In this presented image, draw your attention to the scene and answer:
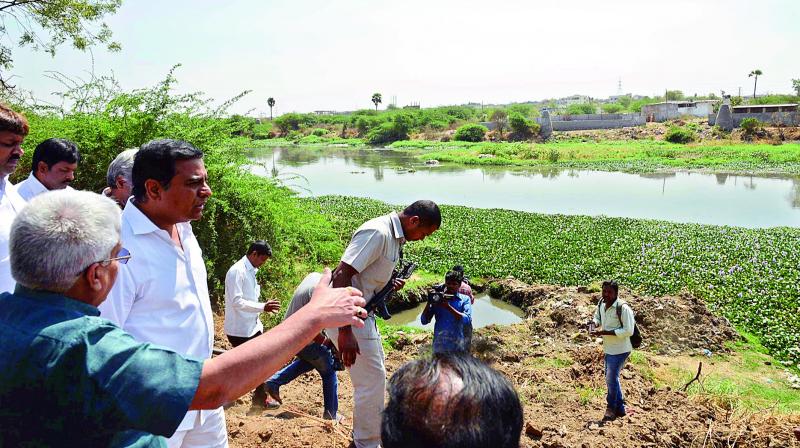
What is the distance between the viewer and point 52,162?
364 cm

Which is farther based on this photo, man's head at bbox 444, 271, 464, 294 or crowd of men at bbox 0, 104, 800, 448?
man's head at bbox 444, 271, 464, 294

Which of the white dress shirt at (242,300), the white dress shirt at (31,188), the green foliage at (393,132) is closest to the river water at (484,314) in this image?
the white dress shirt at (242,300)

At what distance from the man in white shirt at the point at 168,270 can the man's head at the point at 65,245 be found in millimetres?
586

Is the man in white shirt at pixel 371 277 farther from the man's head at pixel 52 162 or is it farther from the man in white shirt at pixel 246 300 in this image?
the man's head at pixel 52 162

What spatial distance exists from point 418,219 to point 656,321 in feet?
22.2

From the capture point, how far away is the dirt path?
4.17 metres

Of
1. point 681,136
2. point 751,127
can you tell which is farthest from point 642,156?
point 751,127

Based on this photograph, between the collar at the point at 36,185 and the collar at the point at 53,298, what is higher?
the collar at the point at 36,185

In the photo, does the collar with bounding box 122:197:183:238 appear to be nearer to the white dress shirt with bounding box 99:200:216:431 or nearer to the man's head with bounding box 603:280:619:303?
the white dress shirt with bounding box 99:200:216:431

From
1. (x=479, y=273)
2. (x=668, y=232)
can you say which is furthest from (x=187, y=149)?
(x=668, y=232)

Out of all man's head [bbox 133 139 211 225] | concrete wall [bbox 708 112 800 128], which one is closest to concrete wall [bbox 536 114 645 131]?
concrete wall [bbox 708 112 800 128]

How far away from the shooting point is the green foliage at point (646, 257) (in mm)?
9805

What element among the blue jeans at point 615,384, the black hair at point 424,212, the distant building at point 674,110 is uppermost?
the distant building at point 674,110

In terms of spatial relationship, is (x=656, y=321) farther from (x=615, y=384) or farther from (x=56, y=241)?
(x=56, y=241)
